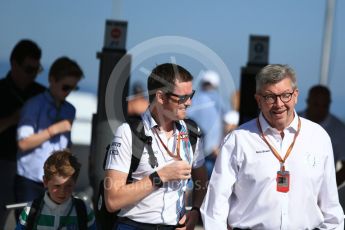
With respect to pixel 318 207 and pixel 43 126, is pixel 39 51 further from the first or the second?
pixel 318 207

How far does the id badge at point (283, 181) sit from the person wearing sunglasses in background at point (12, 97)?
8.80ft

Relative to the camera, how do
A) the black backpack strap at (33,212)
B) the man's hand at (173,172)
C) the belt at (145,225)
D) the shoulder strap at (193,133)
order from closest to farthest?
the man's hand at (173,172), the belt at (145,225), the shoulder strap at (193,133), the black backpack strap at (33,212)

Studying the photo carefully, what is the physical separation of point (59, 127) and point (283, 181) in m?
2.18

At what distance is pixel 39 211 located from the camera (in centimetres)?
442

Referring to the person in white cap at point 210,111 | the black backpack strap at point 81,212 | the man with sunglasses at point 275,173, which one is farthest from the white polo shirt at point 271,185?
the person in white cap at point 210,111

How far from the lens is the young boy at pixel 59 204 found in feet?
14.6

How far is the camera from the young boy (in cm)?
444

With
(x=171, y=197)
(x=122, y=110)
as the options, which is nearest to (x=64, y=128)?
(x=122, y=110)

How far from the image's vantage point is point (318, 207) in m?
3.88

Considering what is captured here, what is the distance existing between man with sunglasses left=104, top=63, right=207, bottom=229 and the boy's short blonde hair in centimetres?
54

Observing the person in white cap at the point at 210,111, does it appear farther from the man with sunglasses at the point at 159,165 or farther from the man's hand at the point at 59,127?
the man with sunglasses at the point at 159,165

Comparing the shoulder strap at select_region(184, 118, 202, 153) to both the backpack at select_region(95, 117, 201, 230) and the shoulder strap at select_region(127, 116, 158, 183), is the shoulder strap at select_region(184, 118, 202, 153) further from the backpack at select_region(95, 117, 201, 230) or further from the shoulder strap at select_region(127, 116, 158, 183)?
the shoulder strap at select_region(127, 116, 158, 183)

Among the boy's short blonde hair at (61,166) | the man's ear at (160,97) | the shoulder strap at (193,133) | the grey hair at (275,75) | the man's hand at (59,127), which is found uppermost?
the grey hair at (275,75)

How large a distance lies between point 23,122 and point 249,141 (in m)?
2.07
